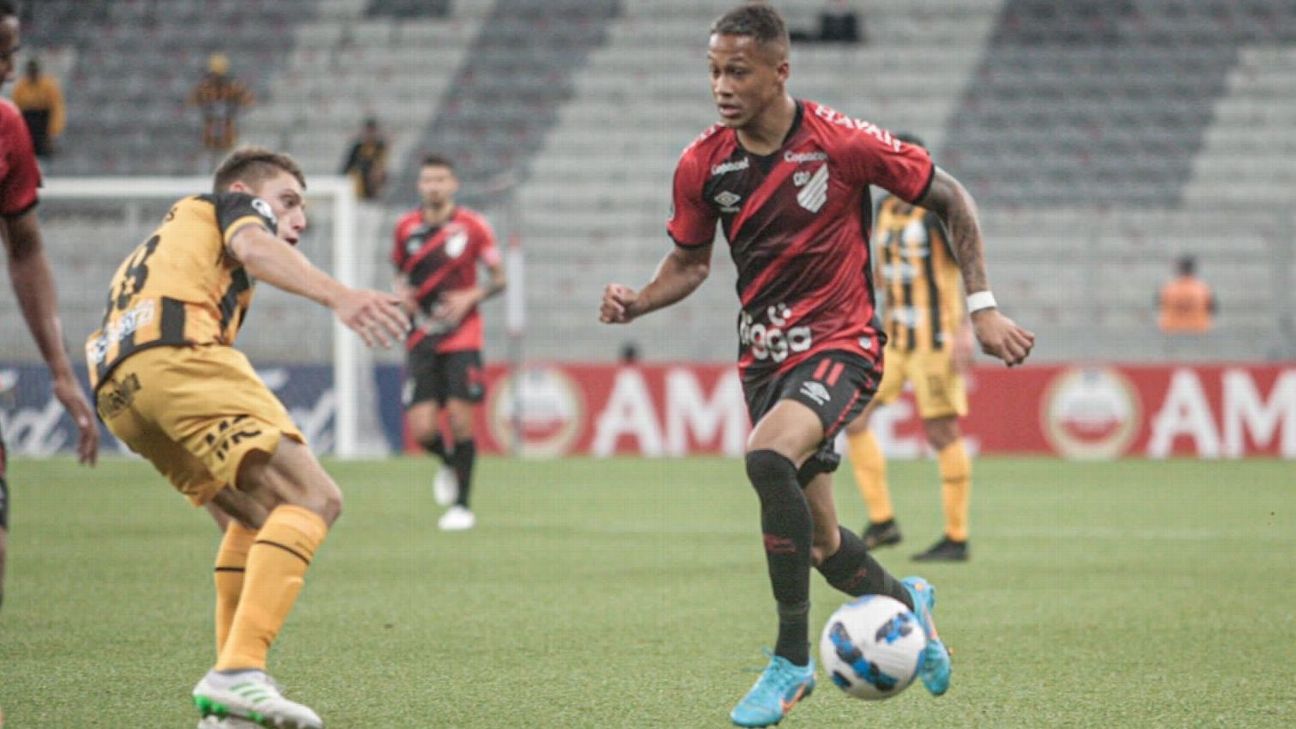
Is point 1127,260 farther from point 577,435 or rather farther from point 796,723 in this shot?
point 796,723

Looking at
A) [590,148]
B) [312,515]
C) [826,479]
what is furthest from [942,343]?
[590,148]

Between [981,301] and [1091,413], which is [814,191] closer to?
[981,301]

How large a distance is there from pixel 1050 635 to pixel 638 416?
40.4 ft

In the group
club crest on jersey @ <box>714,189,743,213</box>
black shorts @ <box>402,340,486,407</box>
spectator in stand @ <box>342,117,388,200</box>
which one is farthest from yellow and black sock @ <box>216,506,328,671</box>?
spectator in stand @ <box>342,117,388,200</box>

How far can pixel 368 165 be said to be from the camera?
22078mm

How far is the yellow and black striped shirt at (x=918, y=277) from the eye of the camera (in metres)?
10.1

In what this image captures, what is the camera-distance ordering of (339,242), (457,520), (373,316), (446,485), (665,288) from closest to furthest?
(373,316) → (665,288) → (457,520) → (446,485) → (339,242)

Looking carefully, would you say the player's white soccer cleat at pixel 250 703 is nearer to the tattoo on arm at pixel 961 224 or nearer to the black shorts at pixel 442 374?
the tattoo on arm at pixel 961 224

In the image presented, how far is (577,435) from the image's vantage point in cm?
1923

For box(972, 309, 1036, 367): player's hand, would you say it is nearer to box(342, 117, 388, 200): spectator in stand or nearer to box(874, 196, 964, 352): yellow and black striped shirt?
box(874, 196, 964, 352): yellow and black striped shirt

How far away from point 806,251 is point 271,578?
6.15ft

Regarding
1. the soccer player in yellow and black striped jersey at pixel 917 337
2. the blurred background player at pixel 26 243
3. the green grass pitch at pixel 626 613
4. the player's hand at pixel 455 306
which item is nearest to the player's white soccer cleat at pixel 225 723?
the green grass pitch at pixel 626 613

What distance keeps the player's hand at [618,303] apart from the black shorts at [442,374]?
6.31 meters

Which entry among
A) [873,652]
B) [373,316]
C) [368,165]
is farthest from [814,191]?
[368,165]
